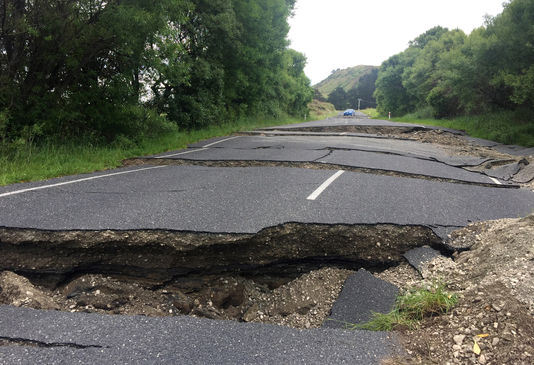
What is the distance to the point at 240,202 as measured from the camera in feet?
16.3

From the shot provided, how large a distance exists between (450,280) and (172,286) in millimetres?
2654

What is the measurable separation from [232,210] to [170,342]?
249cm

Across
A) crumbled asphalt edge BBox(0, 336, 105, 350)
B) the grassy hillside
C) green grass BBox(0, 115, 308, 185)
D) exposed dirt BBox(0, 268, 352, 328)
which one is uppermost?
the grassy hillside

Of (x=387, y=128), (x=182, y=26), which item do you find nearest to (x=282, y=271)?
(x=182, y=26)

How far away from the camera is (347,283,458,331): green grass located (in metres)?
2.45

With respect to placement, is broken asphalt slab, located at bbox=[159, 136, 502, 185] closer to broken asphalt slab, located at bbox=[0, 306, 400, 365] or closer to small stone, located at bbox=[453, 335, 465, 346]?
small stone, located at bbox=[453, 335, 465, 346]

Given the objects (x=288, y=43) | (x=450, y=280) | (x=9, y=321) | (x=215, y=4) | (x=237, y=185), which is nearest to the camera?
(x=9, y=321)

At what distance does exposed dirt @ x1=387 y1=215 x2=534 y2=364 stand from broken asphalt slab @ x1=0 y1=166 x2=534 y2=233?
1164mm

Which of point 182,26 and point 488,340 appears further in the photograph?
point 182,26

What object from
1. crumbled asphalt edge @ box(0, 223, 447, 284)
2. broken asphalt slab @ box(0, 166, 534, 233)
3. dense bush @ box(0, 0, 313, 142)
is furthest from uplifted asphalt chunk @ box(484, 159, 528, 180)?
dense bush @ box(0, 0, 313, 142)

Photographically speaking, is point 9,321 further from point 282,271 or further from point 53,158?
point 53,158

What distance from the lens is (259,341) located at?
220 centimetres

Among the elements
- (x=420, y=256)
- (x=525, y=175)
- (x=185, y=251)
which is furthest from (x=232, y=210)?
(x=525, y=175)

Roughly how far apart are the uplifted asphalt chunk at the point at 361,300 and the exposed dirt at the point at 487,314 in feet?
1.32
